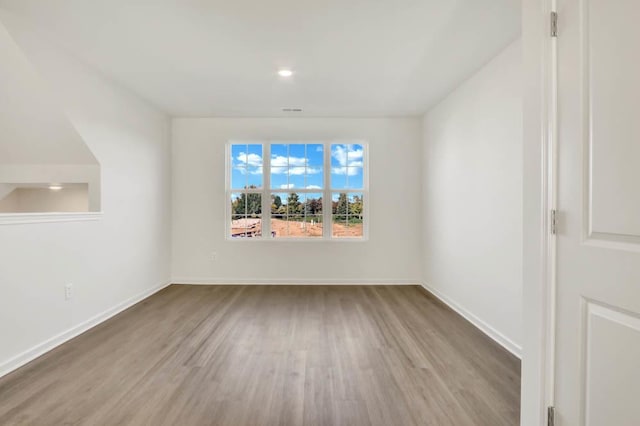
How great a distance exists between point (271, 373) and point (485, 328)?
202 centimetres

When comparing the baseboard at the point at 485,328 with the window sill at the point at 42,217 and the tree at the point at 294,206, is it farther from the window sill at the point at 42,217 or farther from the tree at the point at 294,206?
the window sill at the point at 42,217

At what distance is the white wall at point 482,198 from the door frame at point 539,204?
4.04 ft

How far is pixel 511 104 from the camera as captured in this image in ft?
8.17

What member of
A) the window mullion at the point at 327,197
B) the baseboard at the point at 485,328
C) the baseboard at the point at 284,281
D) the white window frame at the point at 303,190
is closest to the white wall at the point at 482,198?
the baseboard at the point at 485,328

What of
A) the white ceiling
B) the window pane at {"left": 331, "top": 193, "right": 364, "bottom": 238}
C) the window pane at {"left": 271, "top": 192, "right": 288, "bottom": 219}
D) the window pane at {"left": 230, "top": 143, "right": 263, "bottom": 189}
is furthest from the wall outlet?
the window pane at {"left": 331, "top": 193, "right": 364, "bottom": 238}

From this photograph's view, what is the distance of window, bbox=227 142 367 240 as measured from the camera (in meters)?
4.74

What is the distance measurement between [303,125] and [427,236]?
2.46 metres

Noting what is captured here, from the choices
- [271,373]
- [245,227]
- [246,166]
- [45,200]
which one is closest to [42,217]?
[45,200]

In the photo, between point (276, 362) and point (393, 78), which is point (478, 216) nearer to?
point (393, 78)

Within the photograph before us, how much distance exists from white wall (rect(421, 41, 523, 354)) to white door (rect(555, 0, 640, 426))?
4.45 ft

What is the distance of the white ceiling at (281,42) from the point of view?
82.7 inches

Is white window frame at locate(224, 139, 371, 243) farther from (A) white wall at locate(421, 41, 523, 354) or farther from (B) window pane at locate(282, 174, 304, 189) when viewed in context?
(A) white wall at locate(421, 41, 523, 354)

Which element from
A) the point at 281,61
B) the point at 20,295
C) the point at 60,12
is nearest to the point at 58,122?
the point at 60,12

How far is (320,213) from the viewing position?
4766mm
